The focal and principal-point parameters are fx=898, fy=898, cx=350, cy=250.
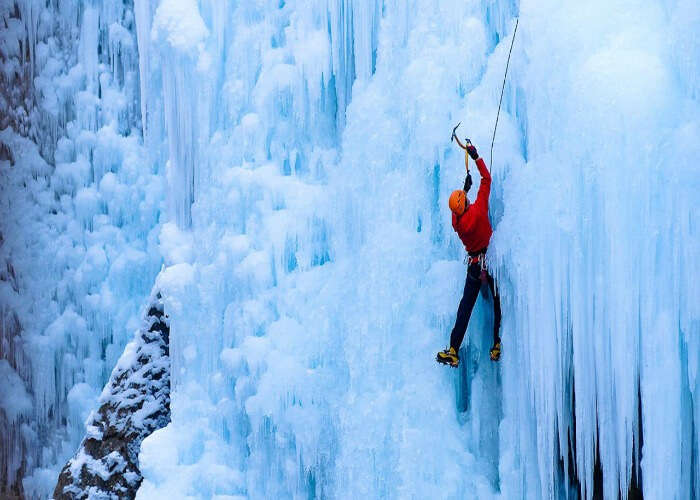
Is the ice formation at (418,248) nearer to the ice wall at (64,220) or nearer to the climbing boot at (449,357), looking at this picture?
the climbing boot at (449,357)

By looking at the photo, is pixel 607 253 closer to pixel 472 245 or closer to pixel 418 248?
pixel 472 245

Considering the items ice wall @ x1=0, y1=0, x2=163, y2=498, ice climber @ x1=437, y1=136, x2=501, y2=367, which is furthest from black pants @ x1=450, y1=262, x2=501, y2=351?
ice wall @ x1=0, y1=0, x2=163, y2=498

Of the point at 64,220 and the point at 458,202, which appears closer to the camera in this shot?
the point at 458,202

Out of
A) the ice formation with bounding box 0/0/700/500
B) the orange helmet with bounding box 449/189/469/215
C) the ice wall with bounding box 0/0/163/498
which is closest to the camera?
the ice formation with bounding box 0/0/700/500

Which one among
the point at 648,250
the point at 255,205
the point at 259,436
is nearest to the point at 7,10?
the point at 255,205

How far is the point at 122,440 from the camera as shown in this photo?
29.1 feet

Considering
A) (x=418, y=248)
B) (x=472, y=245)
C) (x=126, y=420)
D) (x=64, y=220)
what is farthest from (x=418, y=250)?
(x=64, y=220)

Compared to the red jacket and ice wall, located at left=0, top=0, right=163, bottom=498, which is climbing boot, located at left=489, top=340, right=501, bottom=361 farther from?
ice wall, located at left=0, top=0, right=163, bottom=498

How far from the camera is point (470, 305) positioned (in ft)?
18.0

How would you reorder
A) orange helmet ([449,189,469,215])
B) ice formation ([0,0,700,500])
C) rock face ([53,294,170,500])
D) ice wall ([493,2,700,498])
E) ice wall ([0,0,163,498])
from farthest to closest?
1. ice wall ([0,0,163,498])
2. rock face ([53,294,170,500])
3. orange helmet ([449,189,469,215])
4. ice formation ([0,0,700,500])
5. ice wall ([493,2,700,498])

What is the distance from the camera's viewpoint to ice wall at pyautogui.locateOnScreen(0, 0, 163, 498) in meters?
11.9

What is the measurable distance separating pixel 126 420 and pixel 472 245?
4938mm

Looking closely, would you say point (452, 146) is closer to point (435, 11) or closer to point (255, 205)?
point (435, 11)

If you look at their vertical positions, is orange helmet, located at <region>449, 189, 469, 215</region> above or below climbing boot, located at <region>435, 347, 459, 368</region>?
above
